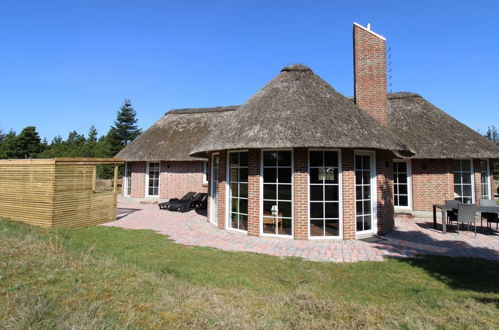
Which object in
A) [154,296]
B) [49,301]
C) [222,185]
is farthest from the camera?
[222,185]

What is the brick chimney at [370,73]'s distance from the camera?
10633 millimetres

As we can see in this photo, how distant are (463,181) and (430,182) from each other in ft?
5.38

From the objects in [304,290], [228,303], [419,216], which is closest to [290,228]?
[304,290]

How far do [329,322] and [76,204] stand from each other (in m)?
10.1

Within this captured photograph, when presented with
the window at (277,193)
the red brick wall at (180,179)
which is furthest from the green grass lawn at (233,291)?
the red brick wall at (180,179)

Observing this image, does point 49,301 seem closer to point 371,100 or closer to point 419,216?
point 371,100

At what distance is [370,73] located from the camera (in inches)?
420

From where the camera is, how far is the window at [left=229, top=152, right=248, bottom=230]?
918cm

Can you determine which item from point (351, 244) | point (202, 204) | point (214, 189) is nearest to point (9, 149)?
point (202, 204)

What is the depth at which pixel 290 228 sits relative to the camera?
8438mm

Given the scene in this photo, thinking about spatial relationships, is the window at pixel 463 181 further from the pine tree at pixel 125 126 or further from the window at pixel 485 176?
the pine tree at pixel 125 126

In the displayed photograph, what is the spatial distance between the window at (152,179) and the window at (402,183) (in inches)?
560

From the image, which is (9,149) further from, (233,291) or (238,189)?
(233,291)

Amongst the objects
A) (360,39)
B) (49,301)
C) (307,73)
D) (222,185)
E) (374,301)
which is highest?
(360,39)
